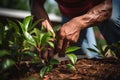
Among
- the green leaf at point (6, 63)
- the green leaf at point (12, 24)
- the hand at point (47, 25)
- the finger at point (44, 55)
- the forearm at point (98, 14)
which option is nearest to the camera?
the green leaf at point (6, 63)

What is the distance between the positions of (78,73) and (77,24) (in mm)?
533

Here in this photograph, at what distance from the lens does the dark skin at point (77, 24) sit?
2.82 meters

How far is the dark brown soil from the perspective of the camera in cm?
249

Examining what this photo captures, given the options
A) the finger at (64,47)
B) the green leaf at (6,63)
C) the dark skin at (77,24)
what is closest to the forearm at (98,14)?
the dark skin at (77,24)

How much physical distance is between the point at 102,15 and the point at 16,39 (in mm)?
1022

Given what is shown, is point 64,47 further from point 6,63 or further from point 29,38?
point 6,63

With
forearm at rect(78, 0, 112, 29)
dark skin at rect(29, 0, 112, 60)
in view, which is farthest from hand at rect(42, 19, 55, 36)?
forearm at rect(78, 0, 112, 29)

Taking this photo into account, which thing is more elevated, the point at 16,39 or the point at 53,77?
the point at 16,39

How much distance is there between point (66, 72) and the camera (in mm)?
2613

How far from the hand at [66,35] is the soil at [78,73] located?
145mm

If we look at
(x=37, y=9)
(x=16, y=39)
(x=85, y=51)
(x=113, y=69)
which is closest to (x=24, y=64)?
(x=16, y=39)

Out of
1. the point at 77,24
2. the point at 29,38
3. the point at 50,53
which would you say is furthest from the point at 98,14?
the point at 29,38

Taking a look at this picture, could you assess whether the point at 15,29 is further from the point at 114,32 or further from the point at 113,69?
the point at 114,32

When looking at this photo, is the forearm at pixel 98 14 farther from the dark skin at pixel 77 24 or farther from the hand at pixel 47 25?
the hand at pixel 47 25
